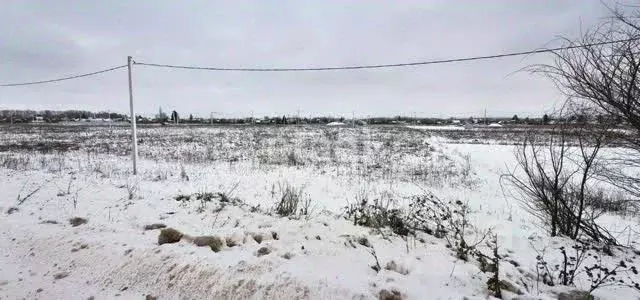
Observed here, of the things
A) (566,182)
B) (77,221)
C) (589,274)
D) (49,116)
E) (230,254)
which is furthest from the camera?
(49,116)

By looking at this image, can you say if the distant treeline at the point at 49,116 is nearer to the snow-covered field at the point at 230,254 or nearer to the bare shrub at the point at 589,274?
the snow-covered field at the point at 230,254

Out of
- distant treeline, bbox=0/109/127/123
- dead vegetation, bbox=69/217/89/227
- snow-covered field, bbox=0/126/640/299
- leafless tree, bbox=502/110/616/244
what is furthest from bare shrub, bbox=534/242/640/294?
distant treeline, bbox=0/109/127/123

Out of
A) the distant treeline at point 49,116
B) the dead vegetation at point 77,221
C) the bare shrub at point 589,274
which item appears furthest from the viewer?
the distant treeline at point 49,116

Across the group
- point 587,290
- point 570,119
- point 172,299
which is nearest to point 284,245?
point 172,299

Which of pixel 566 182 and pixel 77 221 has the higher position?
pixel 566 182

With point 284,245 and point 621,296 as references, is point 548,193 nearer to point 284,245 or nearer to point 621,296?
point 621,296

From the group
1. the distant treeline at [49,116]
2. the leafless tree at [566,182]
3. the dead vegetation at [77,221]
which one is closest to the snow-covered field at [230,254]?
the dead vegetation at [77,221]

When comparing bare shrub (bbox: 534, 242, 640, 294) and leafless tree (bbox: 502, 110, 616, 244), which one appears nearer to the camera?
bare shrub (bbox: 534, 242, 640, 294)

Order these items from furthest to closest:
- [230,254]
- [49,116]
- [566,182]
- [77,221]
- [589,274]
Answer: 1. [49,116]
2. [566,182]
3. [77,221]
4. [230,254]
5. [589,274]

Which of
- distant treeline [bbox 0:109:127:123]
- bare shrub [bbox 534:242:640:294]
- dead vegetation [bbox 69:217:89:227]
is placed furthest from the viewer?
distant treeline [bbox 0:109:127:123]

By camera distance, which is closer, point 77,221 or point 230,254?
point 230,254

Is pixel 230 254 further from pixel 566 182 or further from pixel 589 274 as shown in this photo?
pixel 566 182

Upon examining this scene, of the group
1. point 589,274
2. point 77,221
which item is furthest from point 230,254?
point 589,274

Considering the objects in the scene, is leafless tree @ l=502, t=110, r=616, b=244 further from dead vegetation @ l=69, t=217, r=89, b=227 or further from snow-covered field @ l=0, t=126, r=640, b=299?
dead vegetation @ l=69, t=217, r=89, b=227
